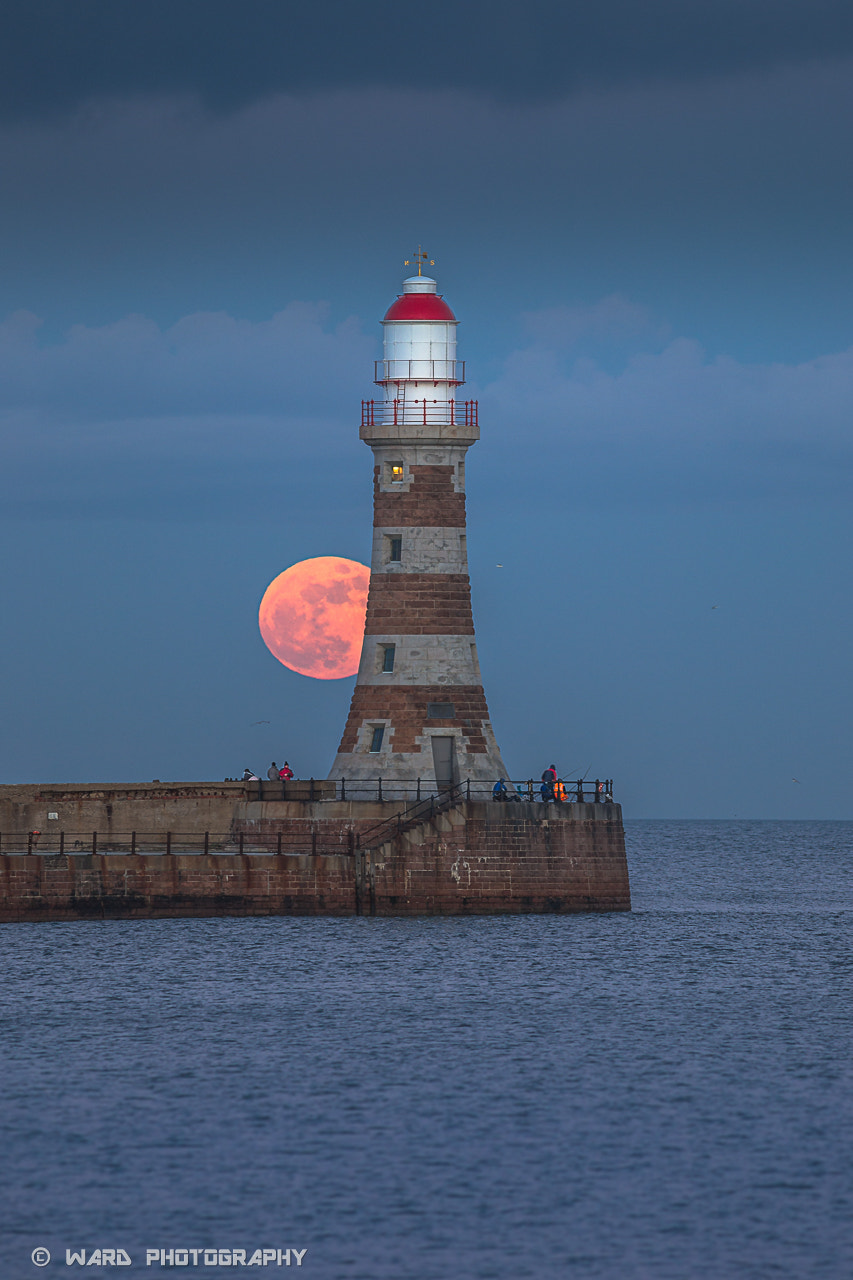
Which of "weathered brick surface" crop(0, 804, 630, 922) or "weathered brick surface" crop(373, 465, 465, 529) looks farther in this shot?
"weathered brick surface" crop(373, 465, 465, 529)

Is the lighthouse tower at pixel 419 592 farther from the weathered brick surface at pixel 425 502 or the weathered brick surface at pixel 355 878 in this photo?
the weathered brick surface at pixel 355 878

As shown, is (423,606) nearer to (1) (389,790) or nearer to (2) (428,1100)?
(1) (389,790)

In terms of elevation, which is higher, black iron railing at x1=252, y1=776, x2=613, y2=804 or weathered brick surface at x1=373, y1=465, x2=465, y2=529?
weathered brick surface at x1=373, y1=465, x2=465, y2=529

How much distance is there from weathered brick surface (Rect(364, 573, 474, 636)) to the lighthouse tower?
3cm

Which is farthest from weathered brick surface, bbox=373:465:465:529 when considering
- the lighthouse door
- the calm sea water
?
the calm sea water

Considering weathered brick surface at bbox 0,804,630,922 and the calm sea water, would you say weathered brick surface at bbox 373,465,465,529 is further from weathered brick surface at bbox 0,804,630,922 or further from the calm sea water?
the calm sea water

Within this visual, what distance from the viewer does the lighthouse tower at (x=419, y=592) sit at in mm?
51531

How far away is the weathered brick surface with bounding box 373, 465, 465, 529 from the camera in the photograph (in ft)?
171

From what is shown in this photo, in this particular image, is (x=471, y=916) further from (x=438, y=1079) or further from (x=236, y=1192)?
(x=236, y=1192)

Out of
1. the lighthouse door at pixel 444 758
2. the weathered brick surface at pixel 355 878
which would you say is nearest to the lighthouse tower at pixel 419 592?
the lighthouse door at pixel 444 758

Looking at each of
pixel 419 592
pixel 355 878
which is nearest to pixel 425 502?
pixel 419 592

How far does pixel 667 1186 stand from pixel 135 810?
2957 centimetres

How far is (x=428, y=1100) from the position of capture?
101ft

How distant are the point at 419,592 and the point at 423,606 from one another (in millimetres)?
371
